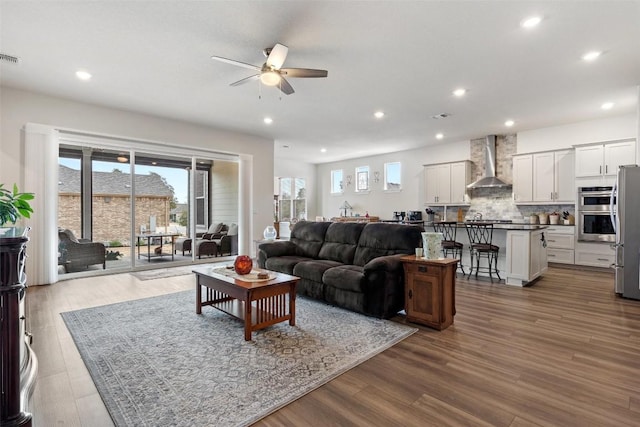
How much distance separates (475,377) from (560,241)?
5.87 m

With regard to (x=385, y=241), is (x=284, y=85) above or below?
above

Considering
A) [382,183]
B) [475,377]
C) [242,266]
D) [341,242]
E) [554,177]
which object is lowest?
[475,377]

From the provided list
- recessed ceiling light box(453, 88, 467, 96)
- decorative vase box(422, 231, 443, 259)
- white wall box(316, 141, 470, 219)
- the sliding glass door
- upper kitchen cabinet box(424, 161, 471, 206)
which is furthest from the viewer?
white wall box(316, 141, 470, 219)

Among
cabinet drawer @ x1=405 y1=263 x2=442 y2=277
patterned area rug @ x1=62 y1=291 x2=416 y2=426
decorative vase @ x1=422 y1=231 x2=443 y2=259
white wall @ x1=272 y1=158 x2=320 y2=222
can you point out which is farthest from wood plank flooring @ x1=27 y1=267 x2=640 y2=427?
white wall @ x1=272 y1=158 x2=320 y2=222

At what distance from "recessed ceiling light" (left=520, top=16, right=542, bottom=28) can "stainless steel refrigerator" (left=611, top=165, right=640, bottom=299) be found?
2.73 metres

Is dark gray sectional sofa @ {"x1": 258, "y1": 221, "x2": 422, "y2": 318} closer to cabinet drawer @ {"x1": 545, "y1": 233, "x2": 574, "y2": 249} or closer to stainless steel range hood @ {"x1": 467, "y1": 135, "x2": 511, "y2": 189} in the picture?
stainless steel range hood @ {"x1": 467, "y1": 135, "x2": 511, "y2": 189}

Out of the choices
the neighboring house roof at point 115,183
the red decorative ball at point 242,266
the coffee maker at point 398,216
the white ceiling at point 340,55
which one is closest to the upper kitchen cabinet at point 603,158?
the white ceiling at point 340,55

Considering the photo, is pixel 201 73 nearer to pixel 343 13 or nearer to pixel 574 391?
pixel 343 13

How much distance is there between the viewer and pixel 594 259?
6.14 meters

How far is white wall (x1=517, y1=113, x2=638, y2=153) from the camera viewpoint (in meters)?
6.04

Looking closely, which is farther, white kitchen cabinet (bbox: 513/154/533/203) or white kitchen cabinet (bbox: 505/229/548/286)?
white kitchen cabinet (bbox: 513/154/533/203)

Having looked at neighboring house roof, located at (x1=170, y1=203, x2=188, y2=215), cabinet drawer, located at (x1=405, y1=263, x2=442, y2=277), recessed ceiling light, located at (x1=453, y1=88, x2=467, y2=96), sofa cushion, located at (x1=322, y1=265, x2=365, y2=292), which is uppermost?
recessed ceiling light, located at (x1=453, y1=88, x2=467, y2=96)

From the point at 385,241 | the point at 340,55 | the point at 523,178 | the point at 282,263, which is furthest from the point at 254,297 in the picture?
the point at 523,178

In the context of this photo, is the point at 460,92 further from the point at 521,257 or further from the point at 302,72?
the point at 302,72
